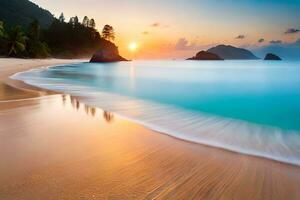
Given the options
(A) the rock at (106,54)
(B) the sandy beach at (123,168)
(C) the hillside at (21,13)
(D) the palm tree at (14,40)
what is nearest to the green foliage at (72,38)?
(A) the rock at (106,54)

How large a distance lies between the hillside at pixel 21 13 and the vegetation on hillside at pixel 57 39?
2611cm

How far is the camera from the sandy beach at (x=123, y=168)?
3.39 metres

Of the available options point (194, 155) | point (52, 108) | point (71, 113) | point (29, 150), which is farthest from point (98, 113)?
point (194, 155)

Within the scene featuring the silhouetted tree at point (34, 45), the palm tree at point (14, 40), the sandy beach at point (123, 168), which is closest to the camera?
the sandy beach at point (123, 168)

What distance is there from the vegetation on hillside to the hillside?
26114mm

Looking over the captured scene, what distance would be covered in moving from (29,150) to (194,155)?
291 centimetres

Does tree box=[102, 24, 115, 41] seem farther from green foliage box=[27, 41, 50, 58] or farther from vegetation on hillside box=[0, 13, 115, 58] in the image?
green foliage box=[27, 41, 50, 58]

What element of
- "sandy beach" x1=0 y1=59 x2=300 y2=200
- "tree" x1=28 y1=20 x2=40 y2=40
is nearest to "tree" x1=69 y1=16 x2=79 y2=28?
"tree" x1=28 y1=20 x2=40 y2=40

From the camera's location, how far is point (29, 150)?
4824 millimetres

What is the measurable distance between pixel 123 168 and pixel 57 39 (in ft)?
393

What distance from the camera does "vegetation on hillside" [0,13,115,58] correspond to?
67.8 meters

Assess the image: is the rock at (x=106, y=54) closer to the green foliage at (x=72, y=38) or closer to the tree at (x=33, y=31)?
the green foliage at (x=72, y=38)

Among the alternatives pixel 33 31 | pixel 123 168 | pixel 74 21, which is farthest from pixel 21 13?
pixel 123 168

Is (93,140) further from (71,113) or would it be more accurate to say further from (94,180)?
(71,113)
